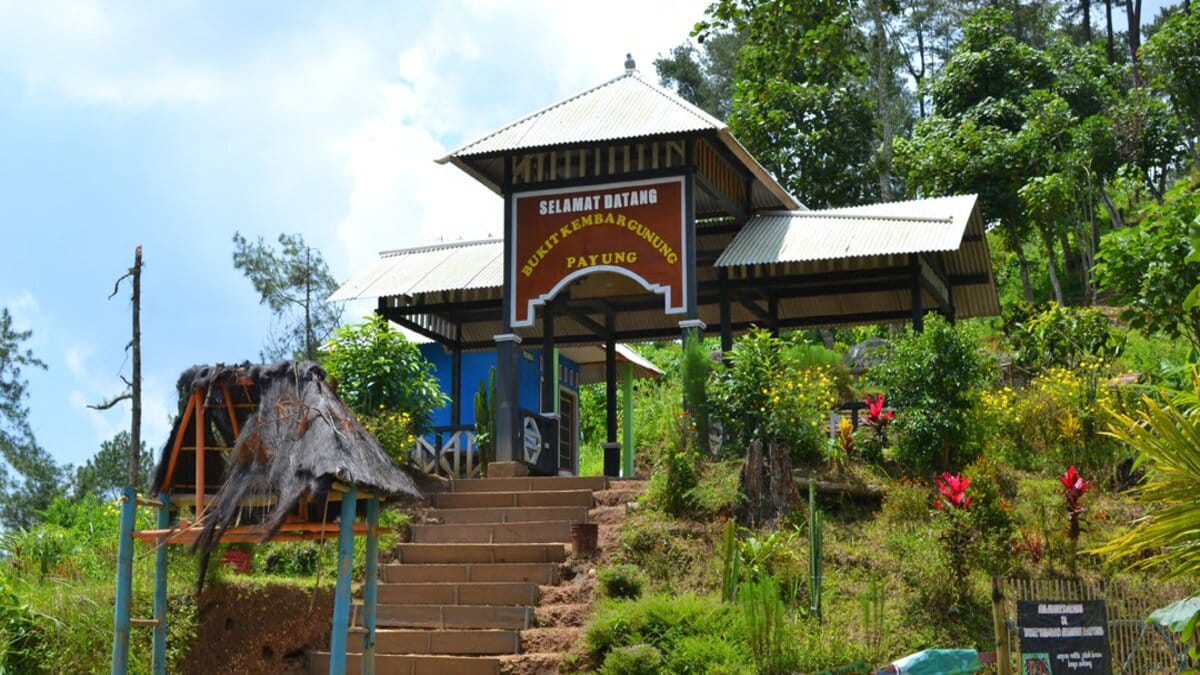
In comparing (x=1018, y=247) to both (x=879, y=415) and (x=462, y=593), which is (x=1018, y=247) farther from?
(x=462, y=593)

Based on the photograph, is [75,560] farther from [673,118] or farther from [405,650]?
[673,118]

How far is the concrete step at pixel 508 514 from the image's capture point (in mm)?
14195

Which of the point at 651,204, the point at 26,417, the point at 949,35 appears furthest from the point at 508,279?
the point at 949,35

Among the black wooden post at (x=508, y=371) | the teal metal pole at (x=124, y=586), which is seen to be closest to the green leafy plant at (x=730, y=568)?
the teal metal pole at (x=124, y=586)

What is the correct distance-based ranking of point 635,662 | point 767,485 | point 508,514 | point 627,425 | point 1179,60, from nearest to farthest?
point 635,662 < point 767,485 < point 508,514 < point 627,425 < point 1179,60

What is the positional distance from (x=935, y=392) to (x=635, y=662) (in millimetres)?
5708

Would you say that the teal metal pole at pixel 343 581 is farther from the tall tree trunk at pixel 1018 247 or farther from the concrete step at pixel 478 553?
the tall tree trunk at pixel 1018 247

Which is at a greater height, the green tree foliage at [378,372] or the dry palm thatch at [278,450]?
the green tree foliage at [378,372]

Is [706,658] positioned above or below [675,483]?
below

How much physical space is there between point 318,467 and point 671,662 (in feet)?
10.8

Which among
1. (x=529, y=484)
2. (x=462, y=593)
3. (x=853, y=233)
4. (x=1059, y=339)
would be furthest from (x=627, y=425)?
(x=462, y=593)

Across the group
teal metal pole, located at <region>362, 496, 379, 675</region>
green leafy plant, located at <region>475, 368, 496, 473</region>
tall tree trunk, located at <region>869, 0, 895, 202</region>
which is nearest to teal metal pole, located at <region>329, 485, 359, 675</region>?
teal metal pole, located at <region>362, 496, 379, 675</region>

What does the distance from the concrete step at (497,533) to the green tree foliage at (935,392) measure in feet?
12.5

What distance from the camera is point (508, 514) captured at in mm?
14445
